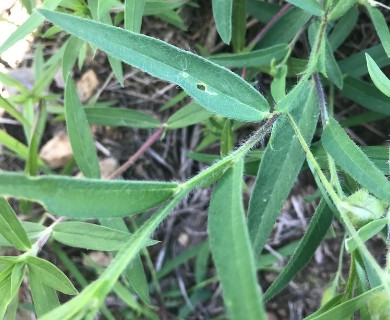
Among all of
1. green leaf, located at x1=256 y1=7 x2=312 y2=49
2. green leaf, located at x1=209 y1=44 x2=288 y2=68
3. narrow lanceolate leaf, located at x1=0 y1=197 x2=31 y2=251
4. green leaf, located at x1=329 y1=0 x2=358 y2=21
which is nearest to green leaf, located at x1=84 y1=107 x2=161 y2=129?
green leaf, located at x1=209 y1=44 x2=288 y2=68

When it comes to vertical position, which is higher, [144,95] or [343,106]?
[144,95]

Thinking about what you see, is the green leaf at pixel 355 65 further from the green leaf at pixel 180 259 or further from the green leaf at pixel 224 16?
the green leaf at pixel 180 259

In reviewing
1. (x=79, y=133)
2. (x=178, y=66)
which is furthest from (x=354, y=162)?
(x=79, y=133)

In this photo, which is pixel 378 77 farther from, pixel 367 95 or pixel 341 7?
pixel 367 95

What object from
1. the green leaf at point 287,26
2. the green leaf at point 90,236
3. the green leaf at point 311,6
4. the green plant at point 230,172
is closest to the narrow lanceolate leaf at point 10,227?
the green plant at point 230,172

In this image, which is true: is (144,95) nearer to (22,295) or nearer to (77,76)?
(77,76)

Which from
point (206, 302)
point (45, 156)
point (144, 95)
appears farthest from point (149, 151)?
point (206, 302)
